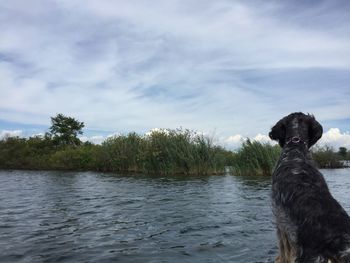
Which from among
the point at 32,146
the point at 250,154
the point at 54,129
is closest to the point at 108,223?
the point at 250,154

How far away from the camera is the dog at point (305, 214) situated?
14.1 ft

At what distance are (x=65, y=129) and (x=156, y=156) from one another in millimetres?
38536

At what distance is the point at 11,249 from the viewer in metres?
10.3

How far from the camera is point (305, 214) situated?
4.80m

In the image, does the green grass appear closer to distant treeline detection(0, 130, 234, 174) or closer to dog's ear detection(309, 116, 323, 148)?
distant treeline detection(0, 130, 234, 174)

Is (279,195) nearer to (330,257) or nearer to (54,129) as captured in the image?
(330,257)

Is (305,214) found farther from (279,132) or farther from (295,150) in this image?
(279,132)

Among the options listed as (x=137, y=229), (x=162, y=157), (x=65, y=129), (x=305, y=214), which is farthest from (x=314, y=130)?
(x=65, y=129)

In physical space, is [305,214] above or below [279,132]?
below

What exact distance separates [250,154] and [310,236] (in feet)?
119

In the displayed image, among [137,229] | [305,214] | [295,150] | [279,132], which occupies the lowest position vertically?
[137,229]

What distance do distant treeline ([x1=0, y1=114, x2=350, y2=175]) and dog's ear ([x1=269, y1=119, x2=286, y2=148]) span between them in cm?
2855

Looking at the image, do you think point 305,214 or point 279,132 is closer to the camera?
point 305,214

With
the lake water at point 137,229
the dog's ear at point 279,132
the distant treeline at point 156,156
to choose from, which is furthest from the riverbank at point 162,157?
the dog's ear at point 279,132
